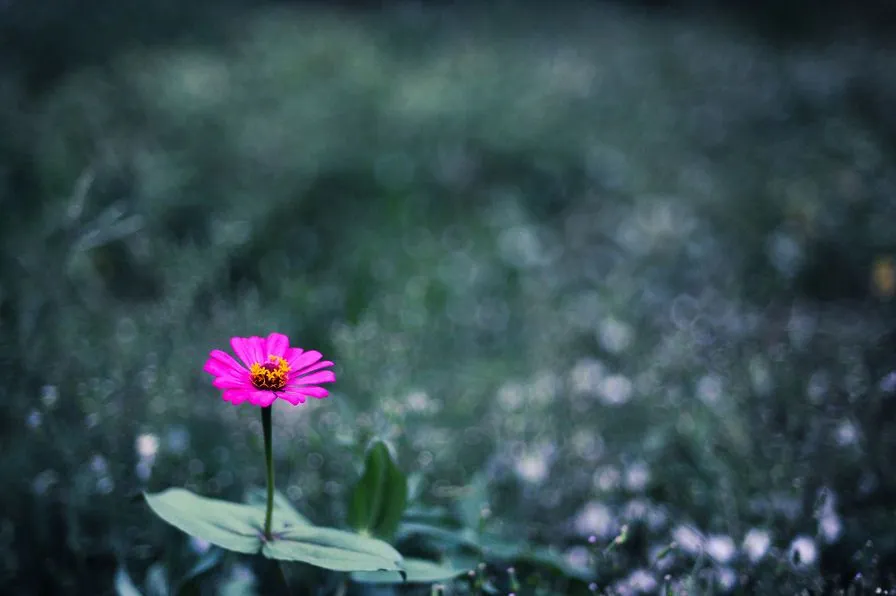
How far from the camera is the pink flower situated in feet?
3.28

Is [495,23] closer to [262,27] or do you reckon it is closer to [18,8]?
[262,27]

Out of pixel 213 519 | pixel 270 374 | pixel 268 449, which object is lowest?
pixel 213 519

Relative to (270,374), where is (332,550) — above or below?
below

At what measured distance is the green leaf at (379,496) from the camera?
1350mm

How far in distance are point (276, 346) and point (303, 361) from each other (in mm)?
59

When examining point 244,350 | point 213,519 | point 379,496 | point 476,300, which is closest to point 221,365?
point 244,350

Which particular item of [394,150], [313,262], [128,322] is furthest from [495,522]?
[394,150]

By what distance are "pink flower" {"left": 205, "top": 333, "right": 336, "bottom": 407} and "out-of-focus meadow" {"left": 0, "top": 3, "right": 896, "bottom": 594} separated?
45 cm

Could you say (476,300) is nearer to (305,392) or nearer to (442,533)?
(442,533)

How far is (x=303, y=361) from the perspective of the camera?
1.14 meters

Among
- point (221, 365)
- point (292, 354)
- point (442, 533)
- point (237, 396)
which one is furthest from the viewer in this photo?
point (442, 533)

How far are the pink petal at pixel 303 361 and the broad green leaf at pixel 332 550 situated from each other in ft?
0.99

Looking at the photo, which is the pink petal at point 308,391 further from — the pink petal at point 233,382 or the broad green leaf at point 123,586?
the broad green leaf at point 123,586

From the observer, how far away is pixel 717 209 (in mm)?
3221
